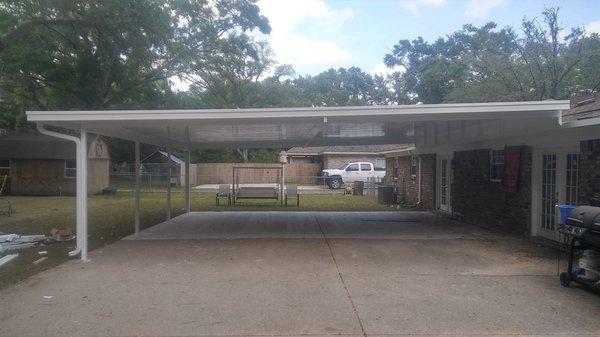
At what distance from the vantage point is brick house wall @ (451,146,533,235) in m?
11.0

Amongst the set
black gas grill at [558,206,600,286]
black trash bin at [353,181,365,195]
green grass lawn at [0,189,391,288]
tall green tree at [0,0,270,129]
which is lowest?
green grass lawn at [0,189,391,288]

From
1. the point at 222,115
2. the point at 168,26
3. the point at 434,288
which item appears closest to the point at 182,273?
the point at 222,115

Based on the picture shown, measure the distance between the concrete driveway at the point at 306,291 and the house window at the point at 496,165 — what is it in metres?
1.89

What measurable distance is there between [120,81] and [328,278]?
18.0m

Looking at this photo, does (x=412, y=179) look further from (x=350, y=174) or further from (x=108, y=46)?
(x=350, y=174)

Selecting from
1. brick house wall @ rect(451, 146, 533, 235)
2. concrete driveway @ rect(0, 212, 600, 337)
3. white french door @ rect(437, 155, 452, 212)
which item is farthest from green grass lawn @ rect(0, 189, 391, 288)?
brick house wall @ rect(451, 146, 533, 235)

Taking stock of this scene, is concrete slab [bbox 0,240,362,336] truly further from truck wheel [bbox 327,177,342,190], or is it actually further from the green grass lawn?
truck wheel [bbox 327,177,342,190]

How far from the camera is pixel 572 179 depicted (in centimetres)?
952

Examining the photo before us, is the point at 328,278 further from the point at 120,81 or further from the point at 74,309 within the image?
the point at 120,81

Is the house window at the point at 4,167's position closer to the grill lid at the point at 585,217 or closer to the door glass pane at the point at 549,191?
the door glass pane at the point at 549,191

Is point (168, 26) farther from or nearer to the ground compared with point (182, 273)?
farther from the ground

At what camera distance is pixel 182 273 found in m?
7.79

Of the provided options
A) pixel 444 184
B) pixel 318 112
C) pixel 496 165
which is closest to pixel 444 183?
pixel 444 184

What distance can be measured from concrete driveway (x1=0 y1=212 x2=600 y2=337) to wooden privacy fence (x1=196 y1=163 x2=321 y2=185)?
27931 mm
